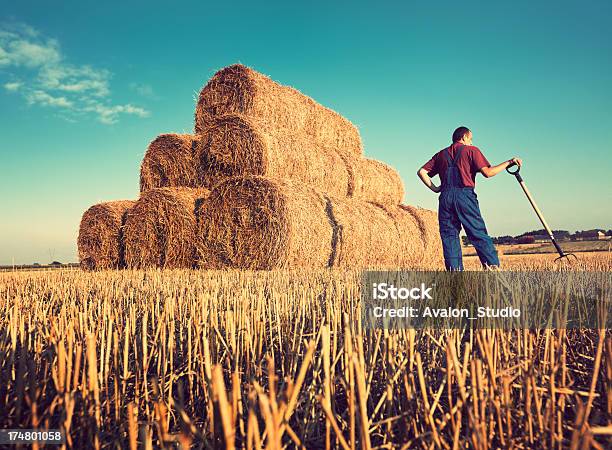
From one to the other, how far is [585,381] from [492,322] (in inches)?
19.7

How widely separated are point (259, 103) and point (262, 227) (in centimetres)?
265

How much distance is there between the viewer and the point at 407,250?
1066 cm

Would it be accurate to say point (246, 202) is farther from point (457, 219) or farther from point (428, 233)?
point (428, 233)

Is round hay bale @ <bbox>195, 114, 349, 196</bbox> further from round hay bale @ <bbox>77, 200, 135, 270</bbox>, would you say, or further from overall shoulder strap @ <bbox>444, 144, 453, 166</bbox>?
overall shoulder strap @ <bbox>444, 144, 453, 166</bbox>

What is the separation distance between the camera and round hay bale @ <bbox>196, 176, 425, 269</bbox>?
7406 millimetres

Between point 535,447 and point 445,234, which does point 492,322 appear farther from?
point 445,234

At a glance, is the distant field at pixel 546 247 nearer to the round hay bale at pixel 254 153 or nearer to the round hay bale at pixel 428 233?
the round hay bale at pixel 428 233

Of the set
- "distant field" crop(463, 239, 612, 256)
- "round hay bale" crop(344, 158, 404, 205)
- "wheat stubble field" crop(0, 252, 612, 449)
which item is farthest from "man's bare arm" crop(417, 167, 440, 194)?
"distant field" crop(463, 239, 612, 256)

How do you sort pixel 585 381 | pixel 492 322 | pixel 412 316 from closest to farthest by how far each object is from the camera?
pixel 585 381 → pixel 492 322 → pixel 412 316

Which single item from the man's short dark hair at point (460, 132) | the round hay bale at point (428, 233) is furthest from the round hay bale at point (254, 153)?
the man's short dark hair at point (460, 132)

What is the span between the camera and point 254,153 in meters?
8.09

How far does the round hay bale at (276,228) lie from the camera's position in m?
7.41

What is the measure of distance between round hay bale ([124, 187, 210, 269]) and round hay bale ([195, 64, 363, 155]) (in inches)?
72.7

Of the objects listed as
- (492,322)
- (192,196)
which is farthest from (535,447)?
(192,196)
